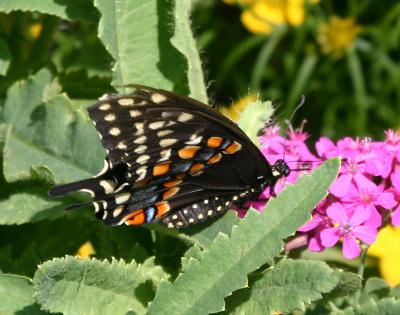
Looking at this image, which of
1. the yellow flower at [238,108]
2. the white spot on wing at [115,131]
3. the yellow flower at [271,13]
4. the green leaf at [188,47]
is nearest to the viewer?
the white spot on wing at [115,131]

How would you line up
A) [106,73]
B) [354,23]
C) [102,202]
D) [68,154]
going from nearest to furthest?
[102,202] < [68,154] < [106,73] < [354,23]

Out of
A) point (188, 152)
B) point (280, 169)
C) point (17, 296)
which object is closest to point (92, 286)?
point (17, 296)

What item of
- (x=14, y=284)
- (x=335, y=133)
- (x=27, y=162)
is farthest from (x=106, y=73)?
(x=335, y=133)

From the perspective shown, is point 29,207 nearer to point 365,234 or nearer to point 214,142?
point 214,142

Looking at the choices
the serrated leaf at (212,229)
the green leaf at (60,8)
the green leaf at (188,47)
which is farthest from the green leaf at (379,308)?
the green leaf at (60,8)

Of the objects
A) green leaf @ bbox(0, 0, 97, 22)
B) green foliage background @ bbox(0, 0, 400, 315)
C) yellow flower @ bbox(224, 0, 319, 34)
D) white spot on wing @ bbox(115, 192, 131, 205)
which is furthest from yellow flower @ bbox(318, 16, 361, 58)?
white spot on wing @ bbox(115, 192, 131, 205)

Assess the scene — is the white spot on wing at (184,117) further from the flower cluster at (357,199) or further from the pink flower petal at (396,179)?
the pink flower petal at (396,179)

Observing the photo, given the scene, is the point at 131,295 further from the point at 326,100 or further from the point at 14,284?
the point at 326,100
